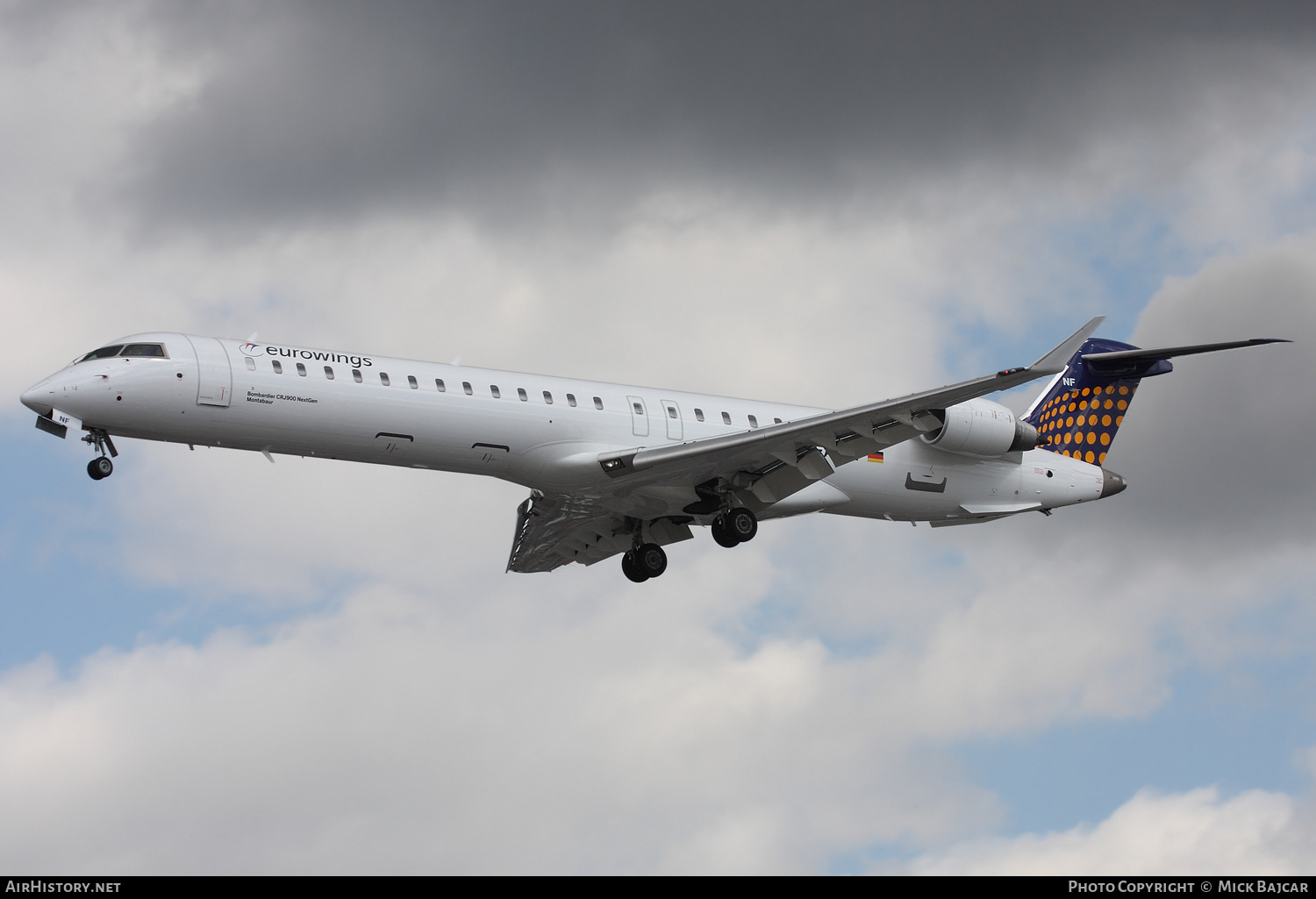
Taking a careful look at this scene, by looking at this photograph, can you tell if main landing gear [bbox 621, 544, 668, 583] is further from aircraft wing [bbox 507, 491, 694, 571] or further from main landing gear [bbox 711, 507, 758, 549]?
main landing gear [bbox 711, 507, 758, 549]

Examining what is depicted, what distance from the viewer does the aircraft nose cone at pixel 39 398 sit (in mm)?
25734

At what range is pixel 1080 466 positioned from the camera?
3500 cm

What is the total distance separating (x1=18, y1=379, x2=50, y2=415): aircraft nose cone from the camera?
84.4 feet

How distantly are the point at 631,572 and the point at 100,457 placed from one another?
39.8 ft

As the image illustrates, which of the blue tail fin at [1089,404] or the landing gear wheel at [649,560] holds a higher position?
the blue tail fin at [1089,404]

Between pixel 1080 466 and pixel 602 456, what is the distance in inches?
518

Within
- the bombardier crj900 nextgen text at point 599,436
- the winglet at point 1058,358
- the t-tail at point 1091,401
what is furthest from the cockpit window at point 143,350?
the t-tail at point 1091,401

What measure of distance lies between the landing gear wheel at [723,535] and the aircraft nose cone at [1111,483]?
33.7 feet

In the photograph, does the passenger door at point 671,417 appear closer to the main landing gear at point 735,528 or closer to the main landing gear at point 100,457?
the main landing gear at point 735,528

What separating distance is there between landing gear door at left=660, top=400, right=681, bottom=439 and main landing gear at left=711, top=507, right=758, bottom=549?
2011 millimetres

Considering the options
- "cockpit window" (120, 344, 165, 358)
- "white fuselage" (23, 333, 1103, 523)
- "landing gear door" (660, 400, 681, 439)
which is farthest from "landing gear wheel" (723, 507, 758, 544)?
"cockpit window" (120, 344, 165, 358)

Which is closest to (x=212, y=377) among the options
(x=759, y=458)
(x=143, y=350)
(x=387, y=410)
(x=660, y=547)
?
(x=143, y=350)
